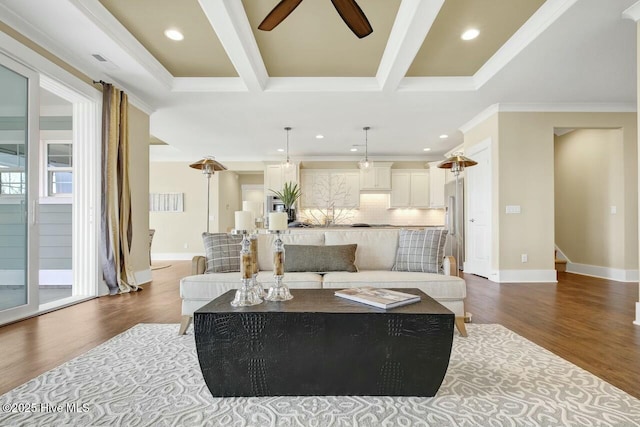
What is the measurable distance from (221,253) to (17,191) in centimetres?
193

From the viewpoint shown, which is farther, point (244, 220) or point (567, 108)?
point (567, 108)

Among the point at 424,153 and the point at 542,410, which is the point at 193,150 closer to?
the point at 424,153

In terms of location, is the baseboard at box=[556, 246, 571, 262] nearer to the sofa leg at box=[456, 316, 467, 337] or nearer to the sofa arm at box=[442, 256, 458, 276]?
the sofa arm at box=[442, 256, 458, 276]

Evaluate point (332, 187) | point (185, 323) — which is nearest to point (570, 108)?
point (332, 187)

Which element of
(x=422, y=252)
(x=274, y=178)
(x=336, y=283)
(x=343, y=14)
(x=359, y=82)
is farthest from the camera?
(x=274, y=178)

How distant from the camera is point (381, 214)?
8.49 m

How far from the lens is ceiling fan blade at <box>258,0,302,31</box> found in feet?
6.99

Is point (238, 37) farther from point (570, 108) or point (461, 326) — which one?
point (570, 108)

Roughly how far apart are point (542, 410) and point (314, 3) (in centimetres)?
327

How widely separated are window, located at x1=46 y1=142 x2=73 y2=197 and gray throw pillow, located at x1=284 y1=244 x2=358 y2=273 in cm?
422

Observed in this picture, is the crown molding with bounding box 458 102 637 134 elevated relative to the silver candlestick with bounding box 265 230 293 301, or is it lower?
elevated

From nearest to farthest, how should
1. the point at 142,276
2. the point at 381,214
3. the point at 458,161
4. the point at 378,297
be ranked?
the point at 378,297 → the point at 458,161 → the point at 142,276 → the point at 381,214

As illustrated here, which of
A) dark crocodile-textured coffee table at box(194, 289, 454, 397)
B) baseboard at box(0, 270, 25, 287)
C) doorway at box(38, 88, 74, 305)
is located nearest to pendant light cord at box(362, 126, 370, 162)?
doorway at box(38, 88, 74, 305)

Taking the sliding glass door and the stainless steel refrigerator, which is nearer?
the sliding glass door
